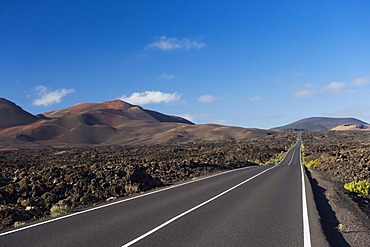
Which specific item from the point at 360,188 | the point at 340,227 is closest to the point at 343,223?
the point at 340,227

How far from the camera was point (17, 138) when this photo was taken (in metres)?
160

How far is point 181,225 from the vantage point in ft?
34.8

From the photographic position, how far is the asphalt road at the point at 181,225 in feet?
29.4

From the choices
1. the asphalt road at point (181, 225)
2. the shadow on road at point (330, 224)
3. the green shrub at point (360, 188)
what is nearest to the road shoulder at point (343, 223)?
the shadow on road at point (330, 224)

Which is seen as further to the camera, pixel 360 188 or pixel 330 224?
pixel 360 188

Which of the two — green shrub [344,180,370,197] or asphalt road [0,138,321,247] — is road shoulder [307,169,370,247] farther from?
green shrub [344,180,370,197]

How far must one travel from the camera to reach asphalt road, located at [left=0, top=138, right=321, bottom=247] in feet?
29.4

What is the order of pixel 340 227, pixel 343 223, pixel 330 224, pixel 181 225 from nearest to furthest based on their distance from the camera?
pixel 181 225 < pixel 340 227 < pixel 330 224 < pixel 343 223

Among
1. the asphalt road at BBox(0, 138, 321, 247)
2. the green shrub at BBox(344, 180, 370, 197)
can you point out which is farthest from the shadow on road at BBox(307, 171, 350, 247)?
the green shrub at BBox(344, 180, 370, 197)

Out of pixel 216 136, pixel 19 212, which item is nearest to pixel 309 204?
pixel 19 212

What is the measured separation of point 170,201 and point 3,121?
197 metres

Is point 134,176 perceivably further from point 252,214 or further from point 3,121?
point 3,121

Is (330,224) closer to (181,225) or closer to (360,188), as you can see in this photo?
(181,225)

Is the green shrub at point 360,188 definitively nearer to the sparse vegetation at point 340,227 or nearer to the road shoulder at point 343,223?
the road shoulder at point 343,223
